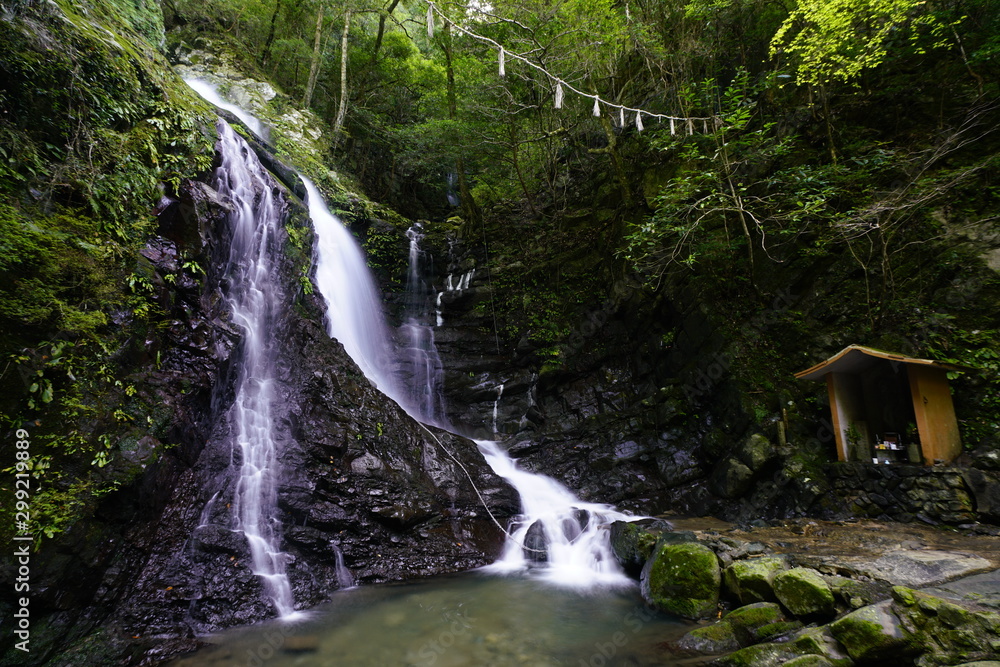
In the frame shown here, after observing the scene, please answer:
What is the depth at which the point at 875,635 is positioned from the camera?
336 centimetres

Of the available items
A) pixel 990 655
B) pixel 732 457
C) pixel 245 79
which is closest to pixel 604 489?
pixel 732 457

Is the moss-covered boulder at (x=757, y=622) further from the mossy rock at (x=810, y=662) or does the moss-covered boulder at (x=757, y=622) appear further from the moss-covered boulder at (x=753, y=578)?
the mossy rock at (x=810, y=662)

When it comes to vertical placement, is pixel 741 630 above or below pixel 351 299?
below

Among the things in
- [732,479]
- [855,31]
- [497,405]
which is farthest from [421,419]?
[855,31]

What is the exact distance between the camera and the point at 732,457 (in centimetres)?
809

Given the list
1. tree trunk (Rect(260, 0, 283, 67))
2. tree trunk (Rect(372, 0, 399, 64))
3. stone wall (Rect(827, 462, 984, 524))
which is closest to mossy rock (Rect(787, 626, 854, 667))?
stone wall (Rect(827, 462, 984, 524))

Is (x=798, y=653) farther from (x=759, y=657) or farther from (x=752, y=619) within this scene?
(x=752, y=619)

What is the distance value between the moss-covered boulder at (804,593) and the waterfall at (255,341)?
577cm

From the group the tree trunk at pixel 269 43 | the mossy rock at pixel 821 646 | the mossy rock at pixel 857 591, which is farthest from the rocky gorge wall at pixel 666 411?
the tree trunk at pixel 269 43

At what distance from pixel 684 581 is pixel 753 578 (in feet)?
2.68

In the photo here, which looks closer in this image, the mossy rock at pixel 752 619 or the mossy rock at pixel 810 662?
the mossy rock at pixel 810 662

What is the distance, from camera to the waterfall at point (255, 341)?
20.1 feet

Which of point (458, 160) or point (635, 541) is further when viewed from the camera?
point (458, 160)

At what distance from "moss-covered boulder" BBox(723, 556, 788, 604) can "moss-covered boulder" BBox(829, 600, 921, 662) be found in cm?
107
